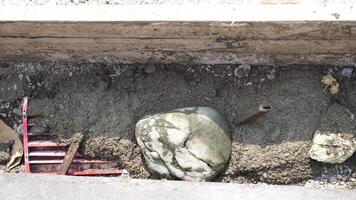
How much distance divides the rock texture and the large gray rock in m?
0.59

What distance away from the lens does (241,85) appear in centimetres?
383

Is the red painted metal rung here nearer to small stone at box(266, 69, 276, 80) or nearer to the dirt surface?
the dirt surface

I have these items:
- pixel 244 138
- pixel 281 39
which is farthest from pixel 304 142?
pixel 281 39

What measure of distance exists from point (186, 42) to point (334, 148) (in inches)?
47.0

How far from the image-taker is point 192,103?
3840mm

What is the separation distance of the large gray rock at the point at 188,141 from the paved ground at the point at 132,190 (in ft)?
0.36

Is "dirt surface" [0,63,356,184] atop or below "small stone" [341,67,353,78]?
below

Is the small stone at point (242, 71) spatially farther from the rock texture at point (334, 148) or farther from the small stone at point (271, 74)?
the rock texture at point (334, 148)

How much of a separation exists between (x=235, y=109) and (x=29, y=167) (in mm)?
1566

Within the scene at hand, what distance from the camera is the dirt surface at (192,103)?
3686mm

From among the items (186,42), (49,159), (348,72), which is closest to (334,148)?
Answer: (348,72)

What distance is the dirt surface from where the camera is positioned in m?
3.69

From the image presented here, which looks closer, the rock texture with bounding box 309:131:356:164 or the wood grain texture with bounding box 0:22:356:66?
the wood grain texture with bounding box 0:22:356:66

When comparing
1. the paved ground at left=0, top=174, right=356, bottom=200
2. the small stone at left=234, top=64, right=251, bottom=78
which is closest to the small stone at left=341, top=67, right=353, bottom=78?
the small stone at left=234, top=64, right=251, bottom=78
